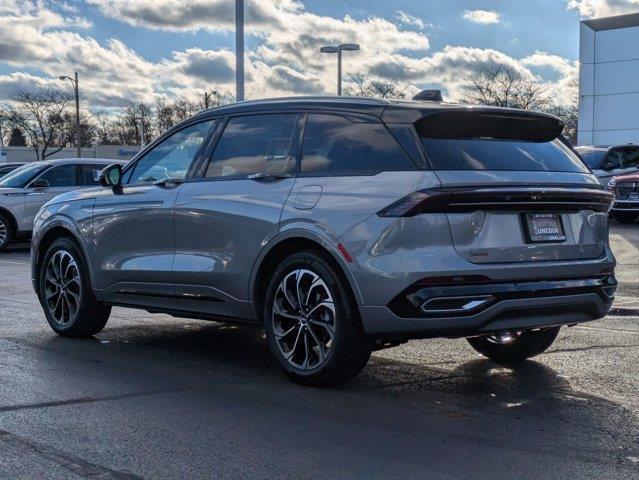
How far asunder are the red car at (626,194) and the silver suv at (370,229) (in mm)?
13876

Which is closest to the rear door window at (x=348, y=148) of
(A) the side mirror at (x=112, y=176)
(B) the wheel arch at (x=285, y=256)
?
(B) the wheel arch at (x=285, y=256)

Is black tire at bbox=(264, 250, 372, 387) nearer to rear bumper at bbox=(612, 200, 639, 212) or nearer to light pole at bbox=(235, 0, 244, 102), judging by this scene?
light pole at bbox=(235, 0, 244, 102)

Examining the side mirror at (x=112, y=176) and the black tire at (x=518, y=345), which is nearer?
the black tire at (x=518, y=345)

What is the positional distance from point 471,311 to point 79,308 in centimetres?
368

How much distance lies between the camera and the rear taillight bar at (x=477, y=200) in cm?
481

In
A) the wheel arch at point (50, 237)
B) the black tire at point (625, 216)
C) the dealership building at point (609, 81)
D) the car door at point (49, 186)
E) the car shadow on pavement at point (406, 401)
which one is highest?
the dealership building at point (609, 81)

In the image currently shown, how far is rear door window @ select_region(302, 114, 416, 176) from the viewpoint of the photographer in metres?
5.13

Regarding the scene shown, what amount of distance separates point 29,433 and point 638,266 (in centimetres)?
980

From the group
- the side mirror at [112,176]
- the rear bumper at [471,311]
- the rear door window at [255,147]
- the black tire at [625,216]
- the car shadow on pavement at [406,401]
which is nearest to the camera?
the car shadow on pavement at [406,401]

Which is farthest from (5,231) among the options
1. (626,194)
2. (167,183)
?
(626,194)

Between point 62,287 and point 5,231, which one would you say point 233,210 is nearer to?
point 62,287

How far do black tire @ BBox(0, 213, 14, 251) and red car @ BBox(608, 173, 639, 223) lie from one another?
1256 centimetres

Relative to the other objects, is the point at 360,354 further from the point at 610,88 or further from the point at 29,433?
the point at 610,88

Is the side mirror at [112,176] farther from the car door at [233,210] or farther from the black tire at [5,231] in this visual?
the black tire at [5,231]
